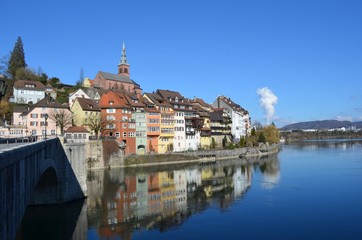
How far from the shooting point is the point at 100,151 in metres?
71.4

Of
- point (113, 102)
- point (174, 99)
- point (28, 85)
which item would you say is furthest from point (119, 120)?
point (28, 85)

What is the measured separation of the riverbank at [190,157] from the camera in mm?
77938

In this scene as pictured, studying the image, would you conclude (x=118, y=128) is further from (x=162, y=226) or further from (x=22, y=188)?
(x=22, y=188)

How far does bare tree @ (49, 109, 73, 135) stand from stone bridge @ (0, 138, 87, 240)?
3622 cm

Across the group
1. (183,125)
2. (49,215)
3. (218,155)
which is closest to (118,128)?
(183,125)

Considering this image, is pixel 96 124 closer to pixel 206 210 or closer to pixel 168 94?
pixel 168 94

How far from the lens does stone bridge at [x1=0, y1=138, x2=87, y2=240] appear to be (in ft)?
40.6

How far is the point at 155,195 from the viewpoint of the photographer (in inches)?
1831

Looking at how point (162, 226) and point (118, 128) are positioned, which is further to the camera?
point (118, 128)

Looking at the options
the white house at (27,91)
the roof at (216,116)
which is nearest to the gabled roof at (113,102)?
the white house at (27,91)

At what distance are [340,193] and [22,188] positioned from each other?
135 ft

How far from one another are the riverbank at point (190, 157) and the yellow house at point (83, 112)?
14.1 m

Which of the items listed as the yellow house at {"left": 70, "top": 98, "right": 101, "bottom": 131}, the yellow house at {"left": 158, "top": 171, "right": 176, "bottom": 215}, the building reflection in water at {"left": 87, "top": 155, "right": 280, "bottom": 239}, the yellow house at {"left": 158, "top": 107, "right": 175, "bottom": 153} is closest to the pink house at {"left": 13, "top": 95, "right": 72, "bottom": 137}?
the yellow house at {"left": 70, "top": 98, "right": 101, "bottom": 131}

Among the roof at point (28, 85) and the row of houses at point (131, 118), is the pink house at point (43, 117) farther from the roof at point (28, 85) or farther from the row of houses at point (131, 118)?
the roof at point (28, 85)
